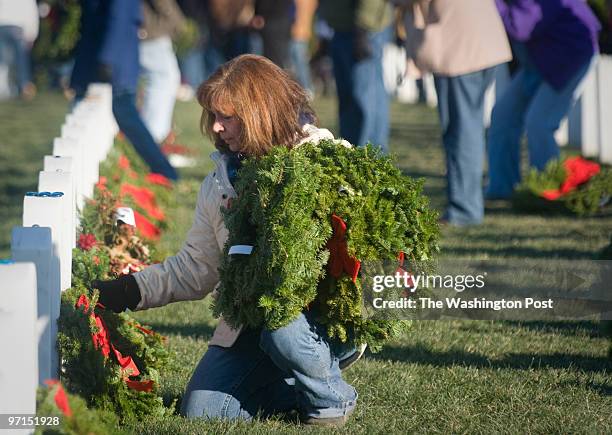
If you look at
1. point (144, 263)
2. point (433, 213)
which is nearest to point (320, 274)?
point (433, 213)

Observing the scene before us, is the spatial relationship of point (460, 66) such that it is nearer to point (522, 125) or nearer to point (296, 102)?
point (522, 125)

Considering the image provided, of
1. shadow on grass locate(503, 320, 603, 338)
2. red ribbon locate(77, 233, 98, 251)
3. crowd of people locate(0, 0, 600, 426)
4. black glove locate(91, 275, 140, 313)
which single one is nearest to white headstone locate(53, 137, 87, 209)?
red ribbon locate(77, 233, 98, 251)

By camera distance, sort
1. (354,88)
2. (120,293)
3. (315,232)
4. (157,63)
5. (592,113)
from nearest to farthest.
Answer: (315,232) → (120,293) → (354,88) → (157,63) → (592,113)

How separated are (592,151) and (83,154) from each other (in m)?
6.55

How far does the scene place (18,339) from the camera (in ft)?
9.62

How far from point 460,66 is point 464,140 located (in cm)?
56

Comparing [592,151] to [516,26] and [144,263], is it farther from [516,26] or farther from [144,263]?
[144,263]

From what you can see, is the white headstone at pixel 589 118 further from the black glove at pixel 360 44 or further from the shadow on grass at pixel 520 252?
the shadow on grass at pixel 520 252

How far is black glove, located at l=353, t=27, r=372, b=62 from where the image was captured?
757 cm

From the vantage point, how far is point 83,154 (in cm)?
534

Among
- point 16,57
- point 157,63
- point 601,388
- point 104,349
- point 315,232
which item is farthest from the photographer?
point 16,57

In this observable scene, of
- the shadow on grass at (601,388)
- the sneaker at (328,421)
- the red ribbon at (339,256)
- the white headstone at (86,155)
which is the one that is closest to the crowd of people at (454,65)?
the white headstone at (86,155)

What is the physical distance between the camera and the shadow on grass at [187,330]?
16.2ft

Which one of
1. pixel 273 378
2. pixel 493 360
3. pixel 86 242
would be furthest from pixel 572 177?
pixel 273 378
